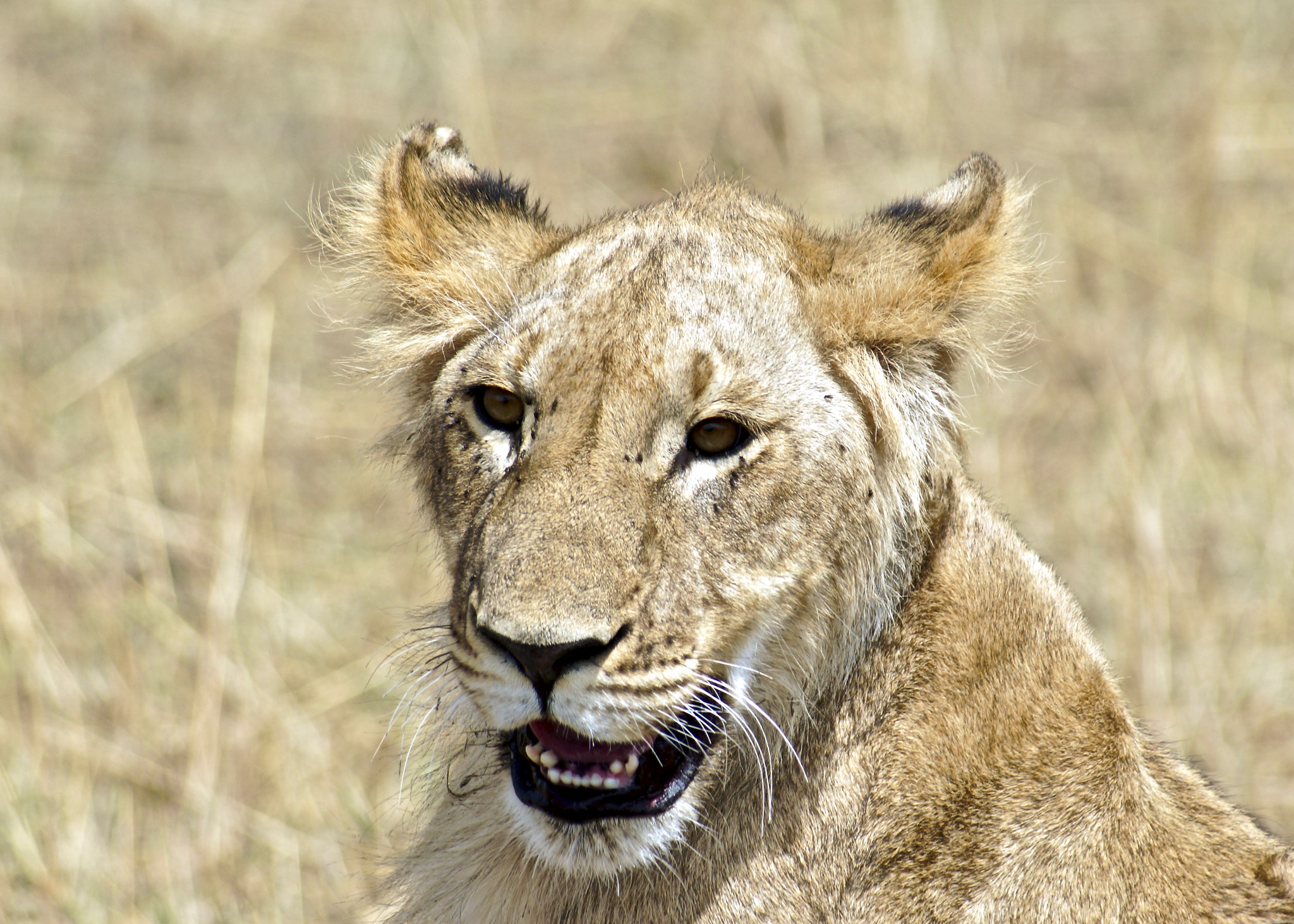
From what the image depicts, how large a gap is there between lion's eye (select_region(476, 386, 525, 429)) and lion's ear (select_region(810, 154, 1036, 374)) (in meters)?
0.78

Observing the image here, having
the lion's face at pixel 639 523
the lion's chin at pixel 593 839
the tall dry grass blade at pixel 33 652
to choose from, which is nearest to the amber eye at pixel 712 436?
the lion's face at pixel 639 523

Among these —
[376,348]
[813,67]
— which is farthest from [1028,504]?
[376,348]

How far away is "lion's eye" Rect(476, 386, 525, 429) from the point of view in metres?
3.28

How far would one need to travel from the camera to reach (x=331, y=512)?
294 inches

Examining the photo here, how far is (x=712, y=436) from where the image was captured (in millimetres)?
3135

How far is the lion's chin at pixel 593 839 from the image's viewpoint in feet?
9.86

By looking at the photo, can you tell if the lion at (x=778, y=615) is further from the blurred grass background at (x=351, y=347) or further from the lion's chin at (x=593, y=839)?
the blurred grass background at (x=351, y=347)

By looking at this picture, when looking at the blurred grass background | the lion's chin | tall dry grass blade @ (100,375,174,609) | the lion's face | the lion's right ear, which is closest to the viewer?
the lion's face

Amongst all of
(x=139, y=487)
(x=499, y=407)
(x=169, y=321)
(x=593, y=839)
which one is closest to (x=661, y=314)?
(x=499, y=407)

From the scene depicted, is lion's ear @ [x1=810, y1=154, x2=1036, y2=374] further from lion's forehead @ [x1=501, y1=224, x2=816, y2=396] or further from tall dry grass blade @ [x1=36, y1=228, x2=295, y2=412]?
tall dry grass blade @ [x1=36, y1=228, x2=295, y2=412]

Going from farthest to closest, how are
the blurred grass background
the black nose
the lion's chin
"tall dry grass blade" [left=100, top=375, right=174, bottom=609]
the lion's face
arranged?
"tall dry grass blade" [left=100, top=375, right=174, bottom=609], the blurred grass background, the lion's chin, the lion's face, the black nose

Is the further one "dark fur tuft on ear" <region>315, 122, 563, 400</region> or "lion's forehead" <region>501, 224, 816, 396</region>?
"dark fur tuft on ear" <region>315, 122, 563, 400</region>

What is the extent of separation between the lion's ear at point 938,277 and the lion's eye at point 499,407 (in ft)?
2.54

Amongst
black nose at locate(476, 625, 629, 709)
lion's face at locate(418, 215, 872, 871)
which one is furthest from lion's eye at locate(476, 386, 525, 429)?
black nose at locate(476, 625, 629, 709)
